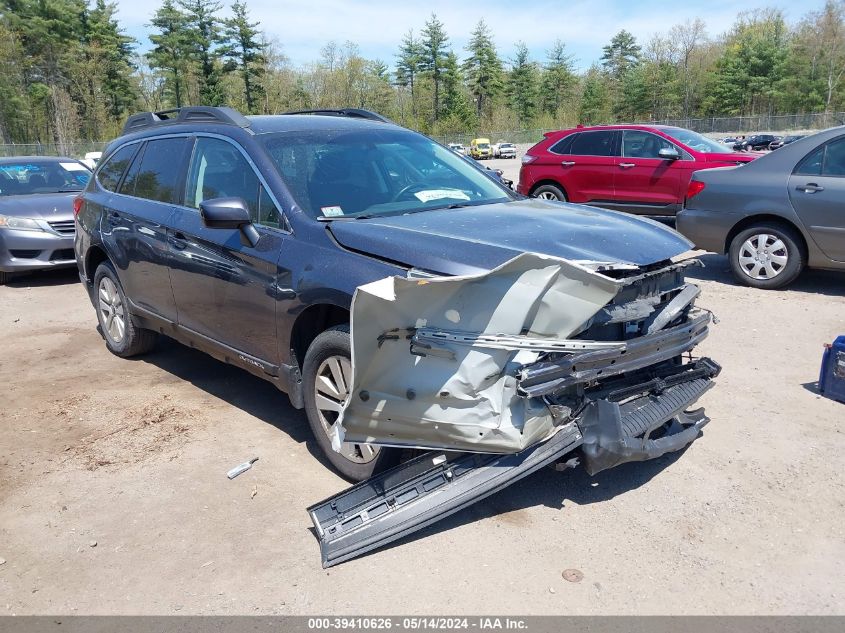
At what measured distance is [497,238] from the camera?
11.7 ft

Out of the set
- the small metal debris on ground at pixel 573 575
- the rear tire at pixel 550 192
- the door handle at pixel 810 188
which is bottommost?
the small metal debris on ground at pixel 573 575

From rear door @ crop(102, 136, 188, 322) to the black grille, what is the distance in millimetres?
4375

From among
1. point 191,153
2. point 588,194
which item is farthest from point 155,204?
point 588,194

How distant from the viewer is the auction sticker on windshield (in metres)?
4.50

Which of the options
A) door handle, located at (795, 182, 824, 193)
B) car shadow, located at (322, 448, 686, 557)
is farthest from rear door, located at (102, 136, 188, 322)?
door handle, located at (795, 182, 824, 193)

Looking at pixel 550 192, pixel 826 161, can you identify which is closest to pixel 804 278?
pixel 826 161

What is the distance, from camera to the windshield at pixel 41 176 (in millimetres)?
10680

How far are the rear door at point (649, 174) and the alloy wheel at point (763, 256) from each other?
142 inches

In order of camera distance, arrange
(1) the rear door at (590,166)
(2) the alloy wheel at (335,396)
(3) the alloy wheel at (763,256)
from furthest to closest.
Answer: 1. (1) the rear door at (590,166)
2. (3) the alloy wheel at (763,256)
3. (2) the alloy wheel at (335,396)

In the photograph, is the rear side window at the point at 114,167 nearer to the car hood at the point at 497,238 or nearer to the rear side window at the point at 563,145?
the car hood at the point at 497,238

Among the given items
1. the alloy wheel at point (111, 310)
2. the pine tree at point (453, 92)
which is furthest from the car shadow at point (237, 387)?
the pine tree at point (453, 92)

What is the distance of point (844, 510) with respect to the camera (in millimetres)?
3578

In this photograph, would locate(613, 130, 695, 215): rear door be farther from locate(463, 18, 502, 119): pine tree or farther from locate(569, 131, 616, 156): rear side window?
locate(463, 18, 502, 119): pine tree
